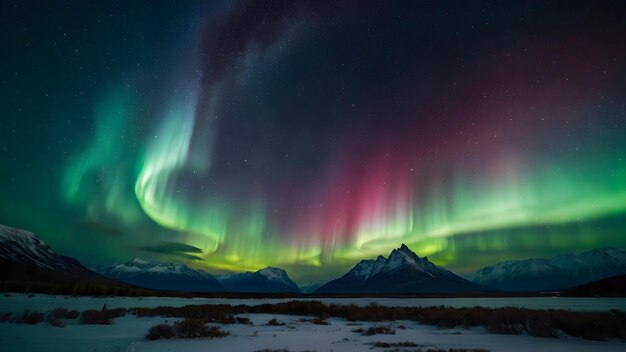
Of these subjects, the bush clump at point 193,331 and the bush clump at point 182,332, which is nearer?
the bush clump at point 182,332

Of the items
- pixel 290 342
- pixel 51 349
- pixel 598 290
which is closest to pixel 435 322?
pixel 290 342

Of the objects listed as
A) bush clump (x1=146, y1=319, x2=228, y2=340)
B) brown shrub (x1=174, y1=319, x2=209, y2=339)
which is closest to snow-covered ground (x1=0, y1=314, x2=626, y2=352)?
bush clump (x1=146, y1=319, x2=228, y2=340)

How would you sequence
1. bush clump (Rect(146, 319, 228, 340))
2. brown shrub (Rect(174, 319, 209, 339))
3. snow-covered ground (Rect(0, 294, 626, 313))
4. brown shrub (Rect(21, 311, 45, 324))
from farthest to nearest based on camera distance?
1. snow-covered ground (Rect(0, 294, 626, 313))
2. brown shrub (Rect(21, 311, 45, 324))
3. brown shrub (Rect(174, 319, 209, 339))
4. bush clump (Rect(146, 319, 228, 340))

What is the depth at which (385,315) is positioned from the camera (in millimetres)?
37250

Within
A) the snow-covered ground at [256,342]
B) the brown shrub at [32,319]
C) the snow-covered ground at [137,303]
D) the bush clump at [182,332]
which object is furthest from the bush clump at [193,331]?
the snow-covered ground at [137,303]

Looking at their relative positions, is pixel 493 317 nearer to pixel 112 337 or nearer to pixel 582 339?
pixel 582 339

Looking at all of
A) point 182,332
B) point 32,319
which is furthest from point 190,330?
point 32,319

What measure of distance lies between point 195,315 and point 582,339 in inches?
1273

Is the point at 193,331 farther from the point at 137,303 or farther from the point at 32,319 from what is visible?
the point at 137,303

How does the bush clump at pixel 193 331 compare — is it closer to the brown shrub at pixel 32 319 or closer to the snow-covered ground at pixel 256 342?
the snow-covered ground at pixel 256 342

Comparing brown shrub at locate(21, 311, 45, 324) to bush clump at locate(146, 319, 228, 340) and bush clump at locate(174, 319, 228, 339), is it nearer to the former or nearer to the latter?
bush clump at locate(146, 319, 228, 340)

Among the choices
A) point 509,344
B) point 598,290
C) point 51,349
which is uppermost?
point 598,290

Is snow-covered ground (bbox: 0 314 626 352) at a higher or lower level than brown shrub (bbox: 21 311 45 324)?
higher

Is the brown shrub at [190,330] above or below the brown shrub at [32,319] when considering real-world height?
above
